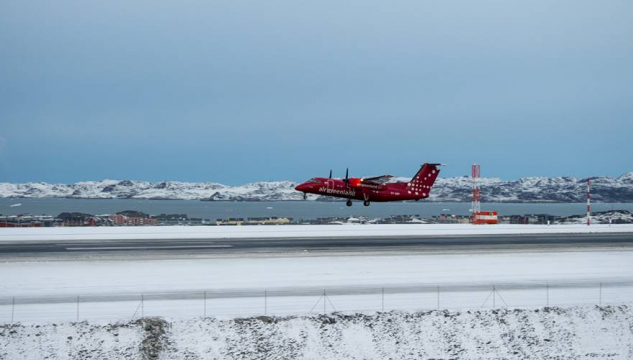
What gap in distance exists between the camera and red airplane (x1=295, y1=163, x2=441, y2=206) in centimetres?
6600

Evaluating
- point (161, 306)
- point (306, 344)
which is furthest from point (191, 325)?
point (306, 344)

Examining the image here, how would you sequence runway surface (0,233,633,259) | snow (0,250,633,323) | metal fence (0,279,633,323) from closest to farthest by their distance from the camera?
1. metal fence (0,279,633,323)
2. snow (0,250,633,323)
3. runway surface (0,233,633,259)

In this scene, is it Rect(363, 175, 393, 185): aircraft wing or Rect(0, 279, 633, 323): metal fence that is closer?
Rect(0, 279, 633, 323): metal fence

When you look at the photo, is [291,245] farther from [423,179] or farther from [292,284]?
[423,179]

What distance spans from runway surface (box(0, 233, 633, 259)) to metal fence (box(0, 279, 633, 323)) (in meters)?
13.6

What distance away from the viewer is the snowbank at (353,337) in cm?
1903

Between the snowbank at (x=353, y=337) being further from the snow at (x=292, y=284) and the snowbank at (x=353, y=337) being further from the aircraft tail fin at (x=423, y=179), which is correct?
the aircraft tail fin at (x=423, y=179)

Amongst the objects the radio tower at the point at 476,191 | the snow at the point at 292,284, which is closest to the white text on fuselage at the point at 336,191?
the radio tower at the point at 476,191

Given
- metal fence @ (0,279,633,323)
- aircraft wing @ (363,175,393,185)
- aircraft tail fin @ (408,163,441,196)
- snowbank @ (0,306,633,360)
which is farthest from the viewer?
aircraft tail fin @ (408,163,441,196)

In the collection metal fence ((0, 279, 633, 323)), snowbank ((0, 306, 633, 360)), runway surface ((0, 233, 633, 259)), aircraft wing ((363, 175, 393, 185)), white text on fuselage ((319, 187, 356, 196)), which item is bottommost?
snowbank ((0, 306, 633, 360))

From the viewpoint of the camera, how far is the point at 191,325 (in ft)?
64.8

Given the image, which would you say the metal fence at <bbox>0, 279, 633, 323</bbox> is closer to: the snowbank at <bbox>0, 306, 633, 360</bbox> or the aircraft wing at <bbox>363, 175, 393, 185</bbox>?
the snowbank at <bbox>0, 306, 633, 360</bbox>

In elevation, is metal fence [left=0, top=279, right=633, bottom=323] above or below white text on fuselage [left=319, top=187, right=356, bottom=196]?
below

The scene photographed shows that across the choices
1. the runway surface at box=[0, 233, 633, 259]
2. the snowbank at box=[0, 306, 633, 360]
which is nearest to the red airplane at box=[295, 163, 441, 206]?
the runway surface at box=[0, 233, 633, 259]
